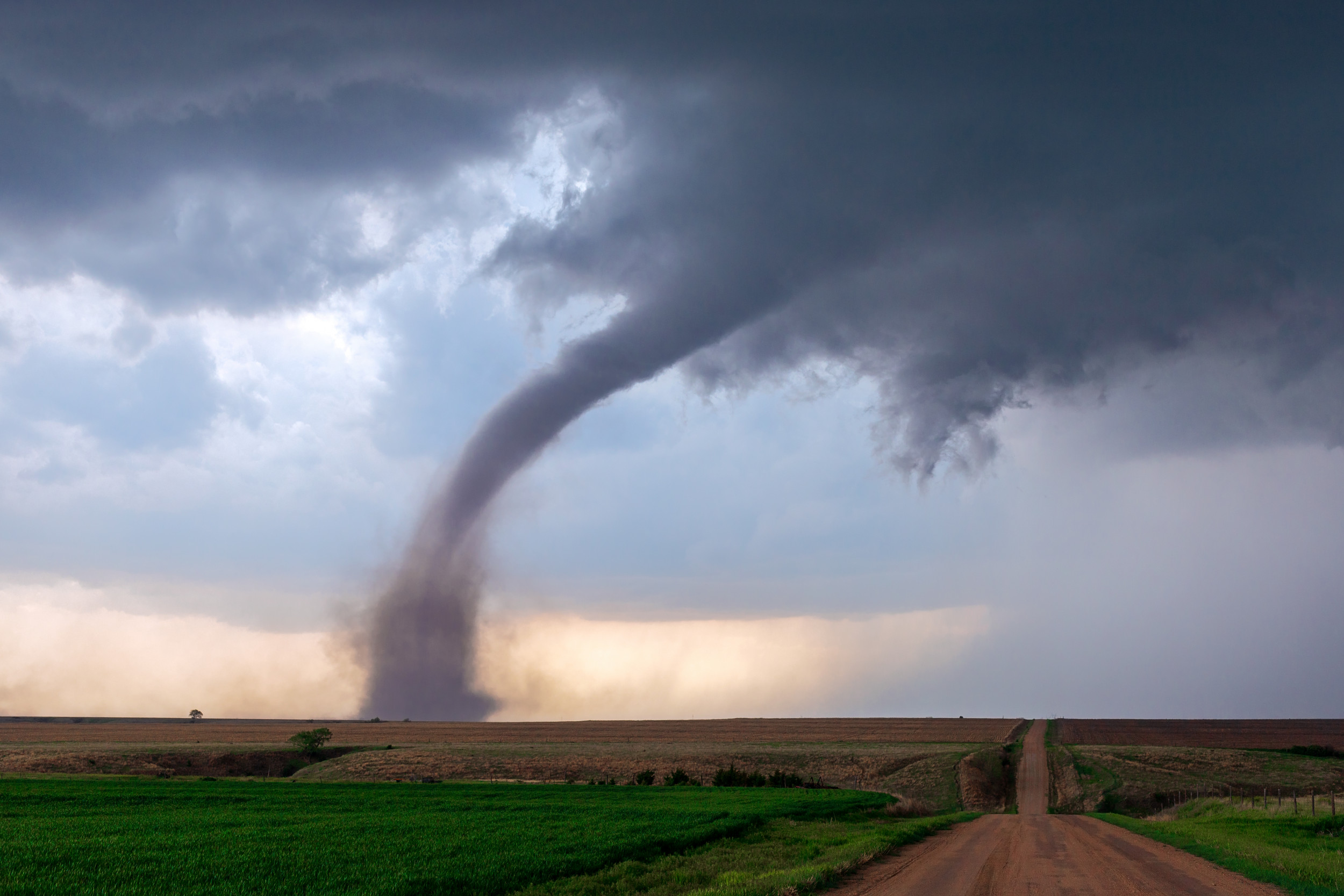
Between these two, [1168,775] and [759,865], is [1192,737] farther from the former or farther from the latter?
[759,865]

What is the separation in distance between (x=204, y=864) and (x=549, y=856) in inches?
384

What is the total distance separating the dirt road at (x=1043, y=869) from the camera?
71.9 ft

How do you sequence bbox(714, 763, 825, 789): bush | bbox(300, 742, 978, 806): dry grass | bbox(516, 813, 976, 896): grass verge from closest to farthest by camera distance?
bbox(516, 813, 976, 896): grass verge < bbox(714, 763, 825, 789): bush < bbox(300, 742, 978, 806): dry grass

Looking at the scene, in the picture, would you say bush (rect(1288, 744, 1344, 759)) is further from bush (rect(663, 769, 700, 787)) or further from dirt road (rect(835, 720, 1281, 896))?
dirt road (rect(835, 720, 1281, 896))

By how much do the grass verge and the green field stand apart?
11155mm

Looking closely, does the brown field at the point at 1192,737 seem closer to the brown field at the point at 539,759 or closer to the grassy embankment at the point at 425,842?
the brown field at the point at 539,759

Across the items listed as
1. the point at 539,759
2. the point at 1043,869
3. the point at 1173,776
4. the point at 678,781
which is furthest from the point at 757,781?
the point at 1043,869

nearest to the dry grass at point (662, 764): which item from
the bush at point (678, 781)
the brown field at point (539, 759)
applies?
the brown field at point (539, 759)

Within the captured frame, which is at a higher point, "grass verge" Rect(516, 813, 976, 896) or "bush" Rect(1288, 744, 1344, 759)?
"grass verge" Rect(516, 813, 976, 896)

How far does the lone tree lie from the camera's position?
111938 millimetres

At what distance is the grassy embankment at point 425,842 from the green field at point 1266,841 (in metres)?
11.4

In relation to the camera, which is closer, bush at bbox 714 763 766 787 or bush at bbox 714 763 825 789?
bush at bbox 714 763 825 789

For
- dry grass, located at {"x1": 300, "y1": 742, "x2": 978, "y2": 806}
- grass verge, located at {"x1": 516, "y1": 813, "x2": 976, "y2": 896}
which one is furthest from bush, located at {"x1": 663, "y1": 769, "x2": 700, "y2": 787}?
grass verge, located at {"x1": 516, "y1": 813, "x2": 976, "y2": 896}

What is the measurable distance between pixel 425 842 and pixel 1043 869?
66.4 feet
